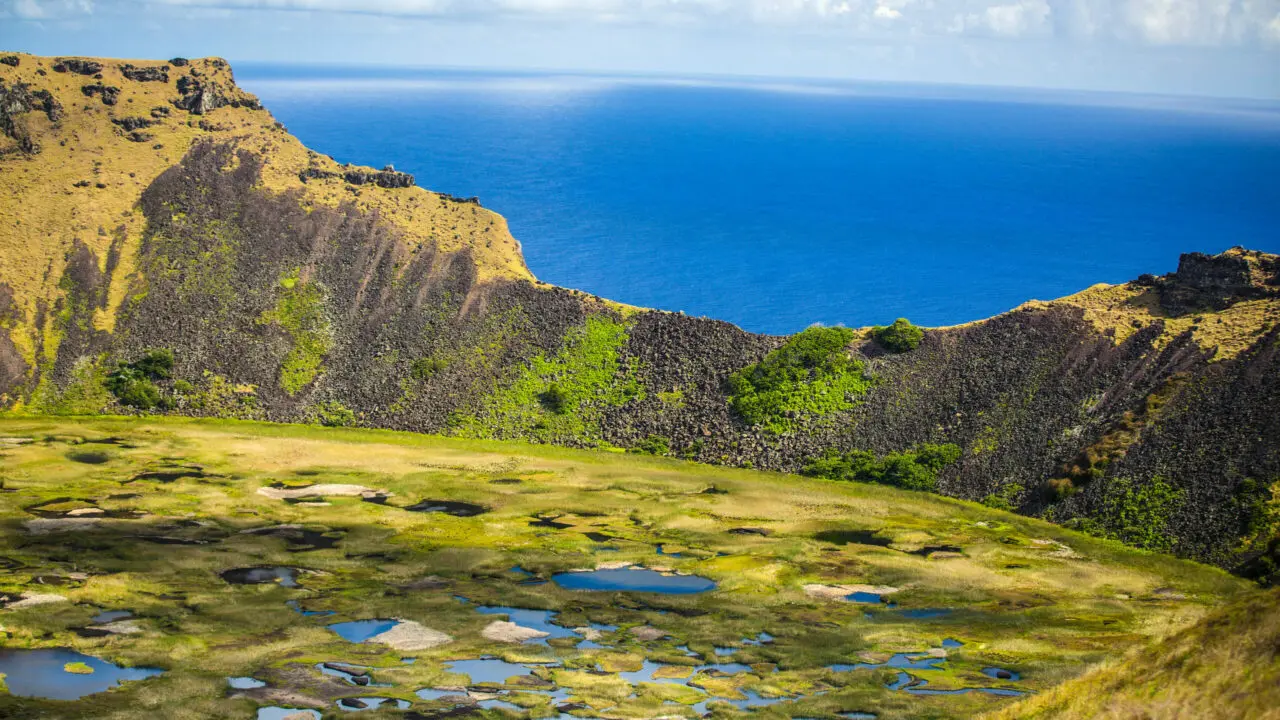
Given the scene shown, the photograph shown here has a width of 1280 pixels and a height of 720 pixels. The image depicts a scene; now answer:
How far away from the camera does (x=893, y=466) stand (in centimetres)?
10450

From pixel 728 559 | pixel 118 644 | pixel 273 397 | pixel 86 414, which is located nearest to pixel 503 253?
pixel 273 397

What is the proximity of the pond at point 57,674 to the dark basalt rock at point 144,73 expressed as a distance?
121443 mm

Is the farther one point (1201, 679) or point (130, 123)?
point (130, 123)

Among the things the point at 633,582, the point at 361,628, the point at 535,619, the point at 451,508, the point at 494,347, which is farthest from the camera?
the point at 494,347

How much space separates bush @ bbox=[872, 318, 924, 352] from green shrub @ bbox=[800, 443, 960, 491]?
55.8ft

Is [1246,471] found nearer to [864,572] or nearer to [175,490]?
[864,572]

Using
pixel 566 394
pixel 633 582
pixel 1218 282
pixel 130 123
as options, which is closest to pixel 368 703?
pixel 633 582

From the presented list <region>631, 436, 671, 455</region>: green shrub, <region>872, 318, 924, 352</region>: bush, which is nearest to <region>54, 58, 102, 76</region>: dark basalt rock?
<region>631, 436, 671, 455</region>: green shrub

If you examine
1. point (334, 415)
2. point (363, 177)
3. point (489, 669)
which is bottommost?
point (489, 669)

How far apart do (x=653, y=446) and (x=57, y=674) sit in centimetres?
6557

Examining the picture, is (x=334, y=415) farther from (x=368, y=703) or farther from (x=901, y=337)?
(x=901, y=337)

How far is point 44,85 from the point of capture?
147 metres

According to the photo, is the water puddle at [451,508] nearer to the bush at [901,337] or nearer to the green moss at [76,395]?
the green moss at [76,395]

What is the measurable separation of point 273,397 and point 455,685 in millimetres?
70052
